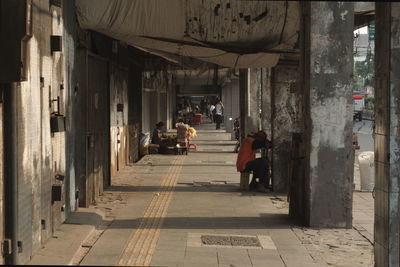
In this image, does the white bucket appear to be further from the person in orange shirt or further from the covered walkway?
the person in orange shirt

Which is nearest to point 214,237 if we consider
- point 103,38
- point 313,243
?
point 313,243

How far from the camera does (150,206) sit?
1182 centimetres

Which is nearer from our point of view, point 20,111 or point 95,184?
point 20,111

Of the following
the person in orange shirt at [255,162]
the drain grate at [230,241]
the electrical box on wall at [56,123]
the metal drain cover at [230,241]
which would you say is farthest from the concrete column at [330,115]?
the person in orange shirt at [255,162]

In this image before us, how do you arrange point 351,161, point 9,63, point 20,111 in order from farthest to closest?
point 351,161
point 20,111
point 9,63

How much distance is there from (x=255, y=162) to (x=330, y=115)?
421 centimetres

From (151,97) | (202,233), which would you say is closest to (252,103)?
(151,97)

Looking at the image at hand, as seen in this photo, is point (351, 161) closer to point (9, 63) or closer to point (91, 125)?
point (91, 125)

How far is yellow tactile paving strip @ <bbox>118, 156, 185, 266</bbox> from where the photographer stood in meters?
7.77

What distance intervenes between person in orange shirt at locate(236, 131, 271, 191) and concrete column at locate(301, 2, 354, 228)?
3.95 metres

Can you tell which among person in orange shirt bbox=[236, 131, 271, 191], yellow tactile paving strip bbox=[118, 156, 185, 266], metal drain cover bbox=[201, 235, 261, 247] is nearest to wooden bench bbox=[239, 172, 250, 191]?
person in orange shirt bbox=[236, 131, 271, 191]

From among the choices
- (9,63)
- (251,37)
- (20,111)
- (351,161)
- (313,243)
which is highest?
(251,37)

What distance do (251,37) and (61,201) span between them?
4.45 m

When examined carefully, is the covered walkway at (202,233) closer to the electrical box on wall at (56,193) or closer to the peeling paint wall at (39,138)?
the peeling paint wall at (39,138)
